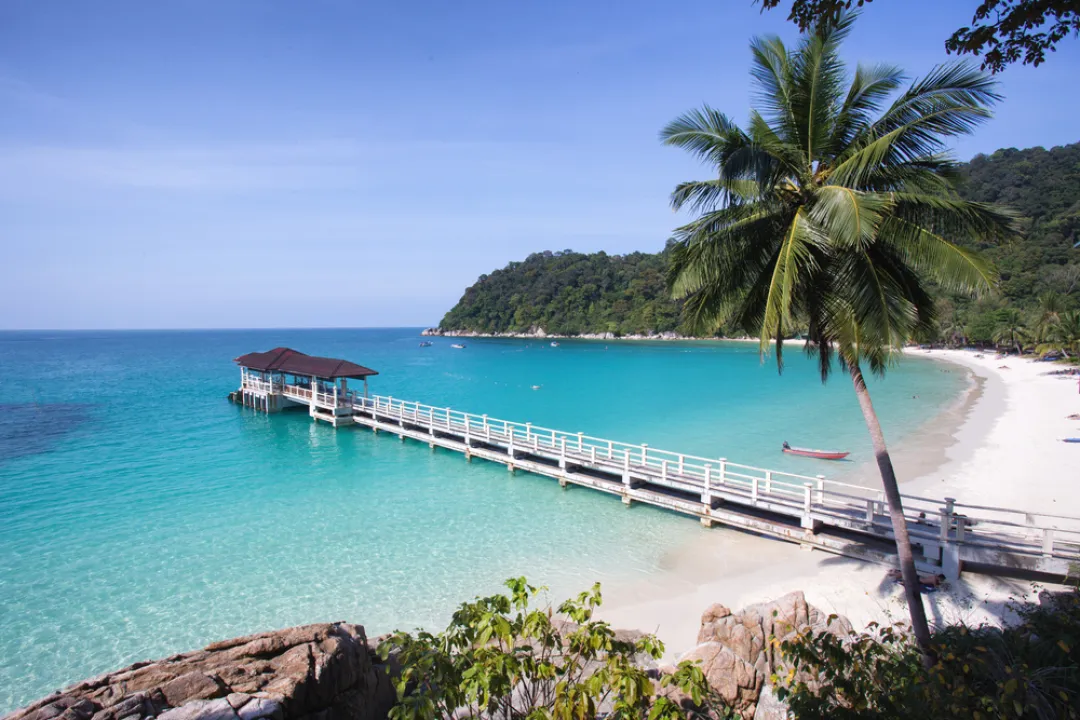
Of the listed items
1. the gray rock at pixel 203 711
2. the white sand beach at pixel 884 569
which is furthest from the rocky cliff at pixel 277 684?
the white sand beach at pixel 884 569

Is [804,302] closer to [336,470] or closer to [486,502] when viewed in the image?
[486,502]

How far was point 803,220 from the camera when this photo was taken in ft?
21.5

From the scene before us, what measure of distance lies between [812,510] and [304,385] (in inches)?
1337

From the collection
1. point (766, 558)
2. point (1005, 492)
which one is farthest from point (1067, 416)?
point (766, 558)

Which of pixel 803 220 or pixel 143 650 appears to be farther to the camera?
pixel 143 650

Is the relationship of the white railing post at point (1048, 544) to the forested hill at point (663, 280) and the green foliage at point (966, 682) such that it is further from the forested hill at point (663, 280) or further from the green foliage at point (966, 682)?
the forested hill at point (663, 280)

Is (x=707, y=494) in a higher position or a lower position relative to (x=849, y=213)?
lower

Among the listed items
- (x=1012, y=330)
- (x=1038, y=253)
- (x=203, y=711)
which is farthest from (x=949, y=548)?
(x=1038, y=253)

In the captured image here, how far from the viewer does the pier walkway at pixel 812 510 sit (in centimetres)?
1042

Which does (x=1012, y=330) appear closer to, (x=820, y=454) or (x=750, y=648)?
(x=820, y=454)

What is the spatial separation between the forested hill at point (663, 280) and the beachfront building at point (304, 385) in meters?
44.2

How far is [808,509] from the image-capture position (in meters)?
13.0

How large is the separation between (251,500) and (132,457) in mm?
10391

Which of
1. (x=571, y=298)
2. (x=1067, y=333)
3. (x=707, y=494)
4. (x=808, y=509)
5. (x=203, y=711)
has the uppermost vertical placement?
(x=571, y=298)
